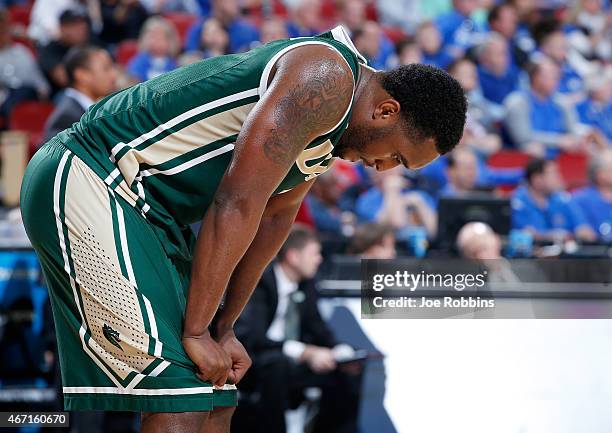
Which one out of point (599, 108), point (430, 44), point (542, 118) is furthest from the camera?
point (599, 108)

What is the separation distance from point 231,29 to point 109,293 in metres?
8.46

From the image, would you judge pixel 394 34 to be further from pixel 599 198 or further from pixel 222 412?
pixel 222 412

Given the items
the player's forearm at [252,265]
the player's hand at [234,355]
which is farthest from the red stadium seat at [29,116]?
the player's hand at [234,355]

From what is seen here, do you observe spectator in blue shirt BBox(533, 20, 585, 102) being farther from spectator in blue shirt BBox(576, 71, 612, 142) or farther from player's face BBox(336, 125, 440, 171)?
player's face BBox(336, 125, 440, 171)

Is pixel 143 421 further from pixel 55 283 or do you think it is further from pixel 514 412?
pixel 514 412

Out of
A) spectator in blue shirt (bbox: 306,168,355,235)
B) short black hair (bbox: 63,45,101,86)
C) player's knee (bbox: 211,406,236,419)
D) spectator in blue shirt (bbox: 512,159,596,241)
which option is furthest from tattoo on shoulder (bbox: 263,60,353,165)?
spectator in blue shirt (bbox: 512,159,596,241)

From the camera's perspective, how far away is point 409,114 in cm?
286

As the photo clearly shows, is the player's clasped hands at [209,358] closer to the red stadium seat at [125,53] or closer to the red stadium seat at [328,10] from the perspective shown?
the red stadium seat at [125,53]

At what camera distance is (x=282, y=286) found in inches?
224

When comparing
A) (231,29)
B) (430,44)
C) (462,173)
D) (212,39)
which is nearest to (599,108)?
(430,44)

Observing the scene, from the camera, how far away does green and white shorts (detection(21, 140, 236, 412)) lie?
2717 millimetres

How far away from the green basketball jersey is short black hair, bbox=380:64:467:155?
145mm

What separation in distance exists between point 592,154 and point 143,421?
8.63m

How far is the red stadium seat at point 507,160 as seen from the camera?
978cm
